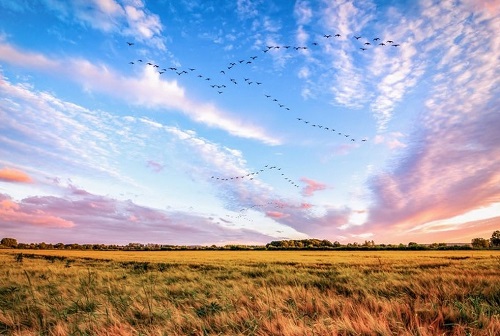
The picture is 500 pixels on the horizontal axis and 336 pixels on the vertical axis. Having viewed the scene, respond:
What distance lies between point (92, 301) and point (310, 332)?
16.1ft

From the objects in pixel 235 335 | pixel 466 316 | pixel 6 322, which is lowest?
pixel 6 322

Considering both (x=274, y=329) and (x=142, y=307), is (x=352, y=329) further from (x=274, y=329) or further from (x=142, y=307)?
(x=142, y=307)

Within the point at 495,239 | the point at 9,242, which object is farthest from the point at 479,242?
the point at 9,242

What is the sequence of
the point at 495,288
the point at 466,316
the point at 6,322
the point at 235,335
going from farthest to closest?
the point at 495,288 < the point at 6,322 < the point at 466,316 < the point at 235,335

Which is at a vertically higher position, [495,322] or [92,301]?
[495,322]

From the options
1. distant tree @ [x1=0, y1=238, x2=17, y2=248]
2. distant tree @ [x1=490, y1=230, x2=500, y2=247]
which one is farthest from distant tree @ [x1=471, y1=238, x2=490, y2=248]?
distant tree @ [x1=0, y1=238, x2=17, y2=248]

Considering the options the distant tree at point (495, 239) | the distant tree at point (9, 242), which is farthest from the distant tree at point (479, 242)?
the distant tree at point (9, 242)

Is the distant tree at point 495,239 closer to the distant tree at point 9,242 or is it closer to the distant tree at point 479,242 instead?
the distant tree at point 479,242

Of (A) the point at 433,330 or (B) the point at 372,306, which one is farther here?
(B) the point at 372,306

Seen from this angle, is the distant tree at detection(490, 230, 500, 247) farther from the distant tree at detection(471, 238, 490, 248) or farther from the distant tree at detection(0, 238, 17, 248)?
the distant tree at detection(0, 238, 17, 248)

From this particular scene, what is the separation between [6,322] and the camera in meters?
5.39

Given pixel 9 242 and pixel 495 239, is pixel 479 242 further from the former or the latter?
pixel 9 242

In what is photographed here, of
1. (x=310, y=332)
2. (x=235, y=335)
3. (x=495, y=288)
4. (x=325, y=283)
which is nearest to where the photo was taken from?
(x=310, y=332)

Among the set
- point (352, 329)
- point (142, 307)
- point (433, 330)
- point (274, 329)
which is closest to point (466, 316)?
point (433, 330)
